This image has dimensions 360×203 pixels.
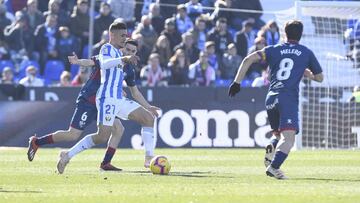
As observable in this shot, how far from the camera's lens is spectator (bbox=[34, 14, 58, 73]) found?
26.5m

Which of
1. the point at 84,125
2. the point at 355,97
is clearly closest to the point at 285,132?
the point at 84,125

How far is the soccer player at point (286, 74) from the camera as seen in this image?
13656 mm

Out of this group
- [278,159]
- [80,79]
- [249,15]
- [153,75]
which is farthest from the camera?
[249,15]

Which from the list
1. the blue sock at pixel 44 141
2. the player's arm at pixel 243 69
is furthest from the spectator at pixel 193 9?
the player's arm at pixel 243 69

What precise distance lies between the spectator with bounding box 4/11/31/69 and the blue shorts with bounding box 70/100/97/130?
36.7ft

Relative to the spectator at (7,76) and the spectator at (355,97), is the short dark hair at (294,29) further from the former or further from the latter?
the spectator at (7,76)

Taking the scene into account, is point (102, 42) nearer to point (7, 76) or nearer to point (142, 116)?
point (7, 76)

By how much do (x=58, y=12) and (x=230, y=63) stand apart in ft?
15.1

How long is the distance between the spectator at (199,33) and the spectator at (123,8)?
1.67 m

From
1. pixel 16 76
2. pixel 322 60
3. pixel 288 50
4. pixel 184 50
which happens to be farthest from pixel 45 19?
pixel 288 50

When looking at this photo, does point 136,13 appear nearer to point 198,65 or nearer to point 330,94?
point 198,65

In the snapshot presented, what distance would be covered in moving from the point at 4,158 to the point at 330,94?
8.70 metres

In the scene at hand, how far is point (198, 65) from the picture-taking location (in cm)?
2620

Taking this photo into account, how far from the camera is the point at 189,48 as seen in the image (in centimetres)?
2681
